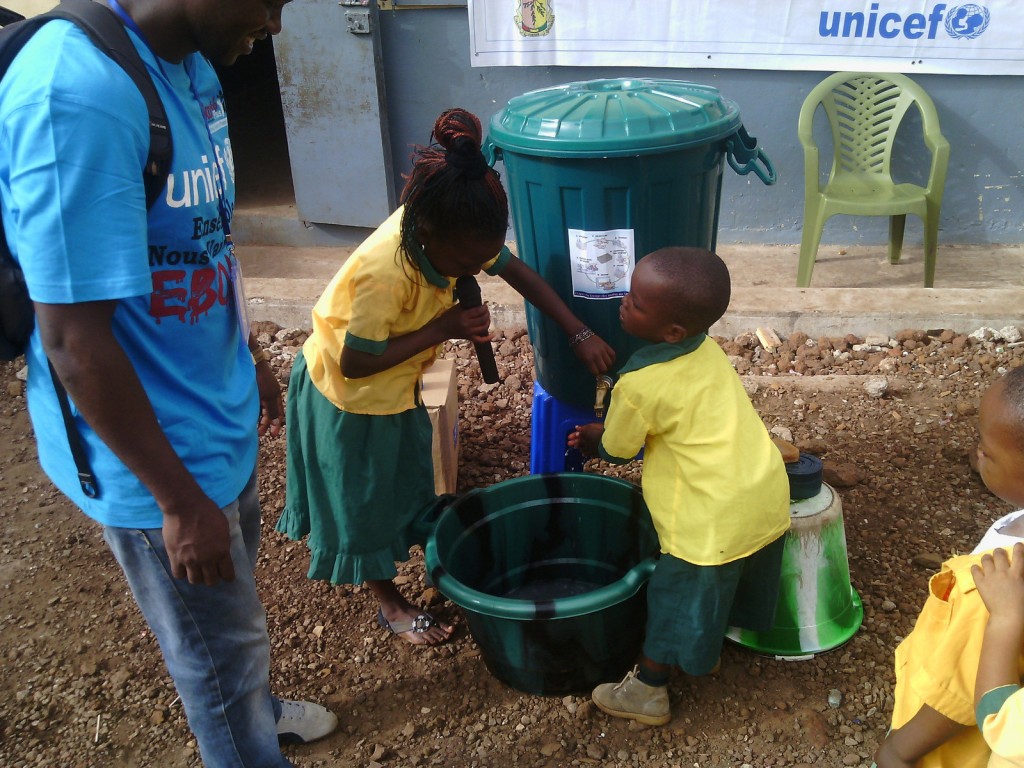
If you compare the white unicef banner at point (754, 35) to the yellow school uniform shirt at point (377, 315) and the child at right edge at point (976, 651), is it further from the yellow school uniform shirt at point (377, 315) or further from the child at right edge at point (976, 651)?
the child at right edge at point (976, 651)

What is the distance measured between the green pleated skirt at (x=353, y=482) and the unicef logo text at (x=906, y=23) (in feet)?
12.2

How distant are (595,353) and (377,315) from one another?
0.66m

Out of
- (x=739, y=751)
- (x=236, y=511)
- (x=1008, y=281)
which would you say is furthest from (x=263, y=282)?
(x=1008, y=281)

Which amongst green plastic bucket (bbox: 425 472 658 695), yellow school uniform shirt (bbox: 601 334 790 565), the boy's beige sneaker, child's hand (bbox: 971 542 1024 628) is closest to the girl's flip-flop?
green plastic bucket (bbox: 425 472 658 695)

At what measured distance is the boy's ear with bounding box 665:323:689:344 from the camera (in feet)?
6.13

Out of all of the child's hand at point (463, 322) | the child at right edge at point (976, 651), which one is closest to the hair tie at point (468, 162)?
the child's hand at point (463, 322)

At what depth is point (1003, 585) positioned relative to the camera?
4.28ft

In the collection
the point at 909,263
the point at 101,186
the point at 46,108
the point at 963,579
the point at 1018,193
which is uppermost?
the point at 46,108

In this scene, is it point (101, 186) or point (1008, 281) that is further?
point (1008, 281)

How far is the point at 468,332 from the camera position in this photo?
1960mm

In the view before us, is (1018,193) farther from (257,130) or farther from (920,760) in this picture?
(257,130)

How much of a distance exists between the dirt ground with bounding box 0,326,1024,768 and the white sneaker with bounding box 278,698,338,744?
1.4 inches

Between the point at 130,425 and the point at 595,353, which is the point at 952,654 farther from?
the point at 130,425

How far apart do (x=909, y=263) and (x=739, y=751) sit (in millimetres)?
3833
